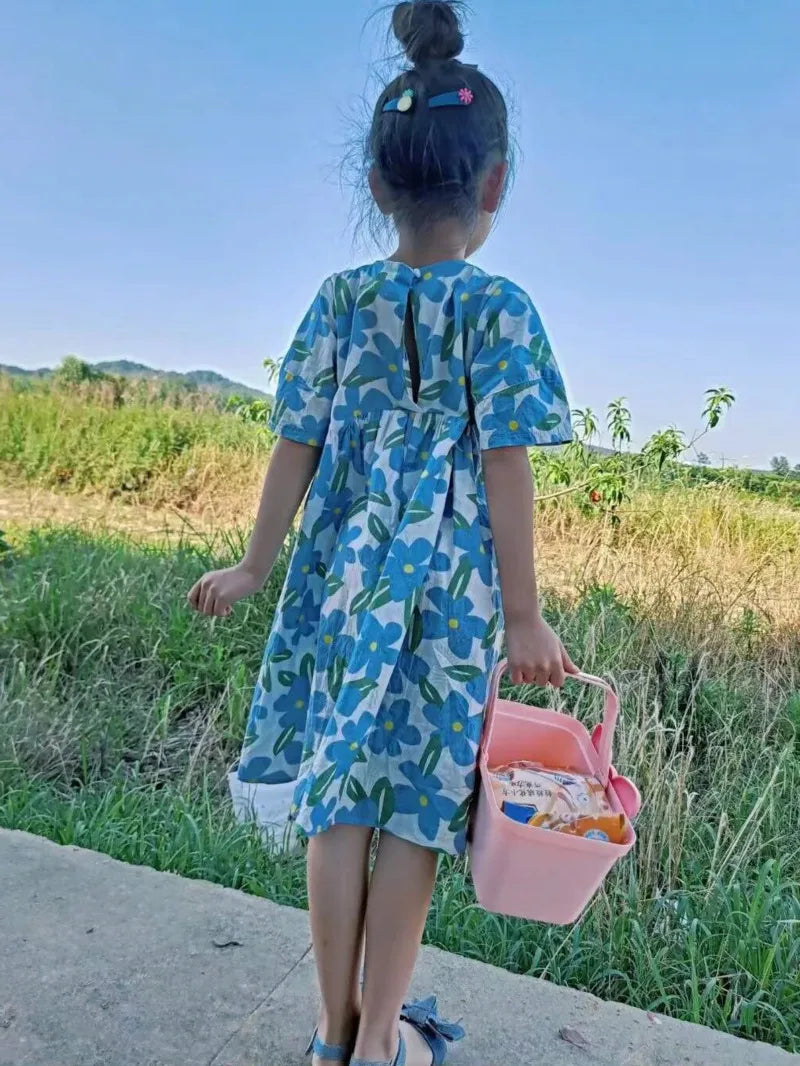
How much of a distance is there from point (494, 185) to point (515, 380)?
12.6 inches

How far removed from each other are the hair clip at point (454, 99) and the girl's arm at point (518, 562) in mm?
474

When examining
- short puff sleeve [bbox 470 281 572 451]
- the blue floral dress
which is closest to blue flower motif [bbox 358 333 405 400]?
the blue floral dress

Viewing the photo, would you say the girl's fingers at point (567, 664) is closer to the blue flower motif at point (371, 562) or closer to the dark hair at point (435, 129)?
the blue flower motif at point (371, 562)

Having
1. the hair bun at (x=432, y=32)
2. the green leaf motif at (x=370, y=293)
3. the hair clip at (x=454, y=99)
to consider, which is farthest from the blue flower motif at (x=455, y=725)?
the hair bun at (x=432, y=32)

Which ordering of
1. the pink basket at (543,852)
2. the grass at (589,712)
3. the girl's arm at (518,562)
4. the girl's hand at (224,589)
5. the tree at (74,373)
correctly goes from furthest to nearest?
the tree at (74,373), the grass at (589,712), the girl's hand at (224,589), the girl's arm at (518,562), the pink basket at (543,852)

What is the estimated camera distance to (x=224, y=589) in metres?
1.47

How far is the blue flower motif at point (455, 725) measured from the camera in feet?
4.13

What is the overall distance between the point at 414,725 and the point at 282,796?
1.47 m

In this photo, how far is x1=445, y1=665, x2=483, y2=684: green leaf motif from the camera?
49.8 inches

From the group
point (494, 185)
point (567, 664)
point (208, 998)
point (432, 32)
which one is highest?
point (432, 32)

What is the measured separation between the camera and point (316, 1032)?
4.57ft

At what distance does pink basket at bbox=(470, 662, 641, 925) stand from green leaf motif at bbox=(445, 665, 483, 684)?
0.03 metres

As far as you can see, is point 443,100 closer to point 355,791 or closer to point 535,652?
point 535,652

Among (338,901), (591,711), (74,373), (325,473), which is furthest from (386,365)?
(74,373)
